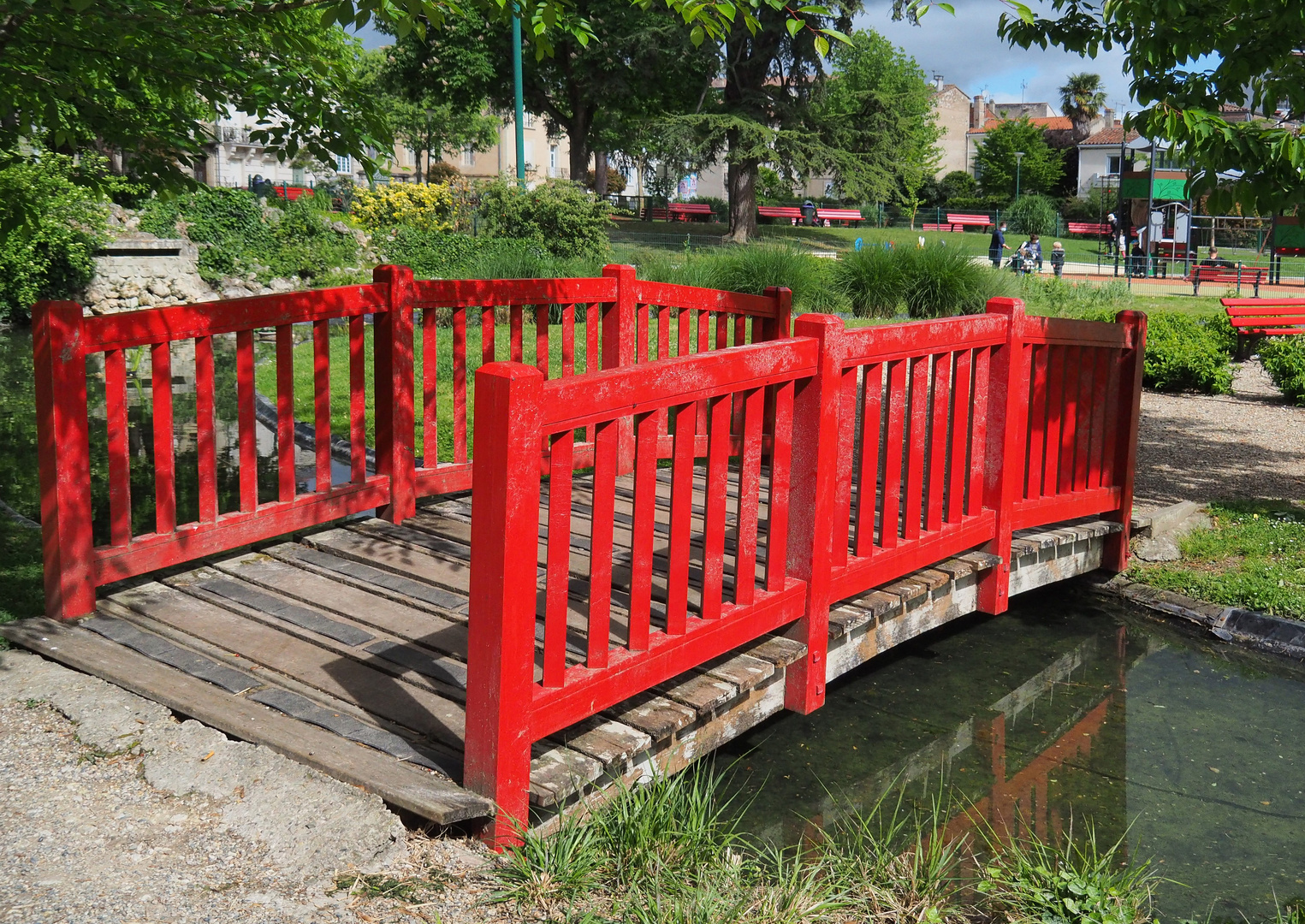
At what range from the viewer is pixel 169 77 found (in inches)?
230

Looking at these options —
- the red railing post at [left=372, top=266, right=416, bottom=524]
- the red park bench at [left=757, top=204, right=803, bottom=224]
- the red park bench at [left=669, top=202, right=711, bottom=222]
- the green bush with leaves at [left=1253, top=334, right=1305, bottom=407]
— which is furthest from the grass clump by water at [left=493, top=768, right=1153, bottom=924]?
the red park bench at [left=669, top=202, right=711, bottom=222]

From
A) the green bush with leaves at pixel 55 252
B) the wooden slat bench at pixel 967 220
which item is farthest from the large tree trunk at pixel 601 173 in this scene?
the green bush with leaves at pixel 55 252

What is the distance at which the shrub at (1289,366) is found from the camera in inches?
512

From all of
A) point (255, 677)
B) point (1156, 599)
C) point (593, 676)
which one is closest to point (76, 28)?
point (255, 677)

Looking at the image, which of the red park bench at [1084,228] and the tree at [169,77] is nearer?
the tree at [169,77]

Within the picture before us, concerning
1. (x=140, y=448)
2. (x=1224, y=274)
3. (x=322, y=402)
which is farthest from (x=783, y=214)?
(x=322, y=402)

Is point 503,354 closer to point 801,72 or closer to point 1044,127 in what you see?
point 801,72

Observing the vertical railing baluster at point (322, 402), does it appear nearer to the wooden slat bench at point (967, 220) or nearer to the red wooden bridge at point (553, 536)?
the red wooden bridge at point (553, 536)

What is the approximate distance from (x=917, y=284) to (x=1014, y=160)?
2392 inches

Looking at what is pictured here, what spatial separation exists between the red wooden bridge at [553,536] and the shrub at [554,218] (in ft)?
46.0

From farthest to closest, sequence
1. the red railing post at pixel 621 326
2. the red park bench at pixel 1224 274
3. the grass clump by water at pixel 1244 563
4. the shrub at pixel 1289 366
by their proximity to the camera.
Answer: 1. the red park bench at pixel 1224 274
2. the shrub at pixel 1289 366
3. the red railing post at pixel 621 326
4. the grass clump by water at pixel 1244 563

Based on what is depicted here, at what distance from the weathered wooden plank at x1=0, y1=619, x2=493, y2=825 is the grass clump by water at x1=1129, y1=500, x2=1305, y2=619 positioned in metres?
5.09

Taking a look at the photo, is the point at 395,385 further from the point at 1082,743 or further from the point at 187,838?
the point at 1082,743

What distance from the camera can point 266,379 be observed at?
1396 centimetres
